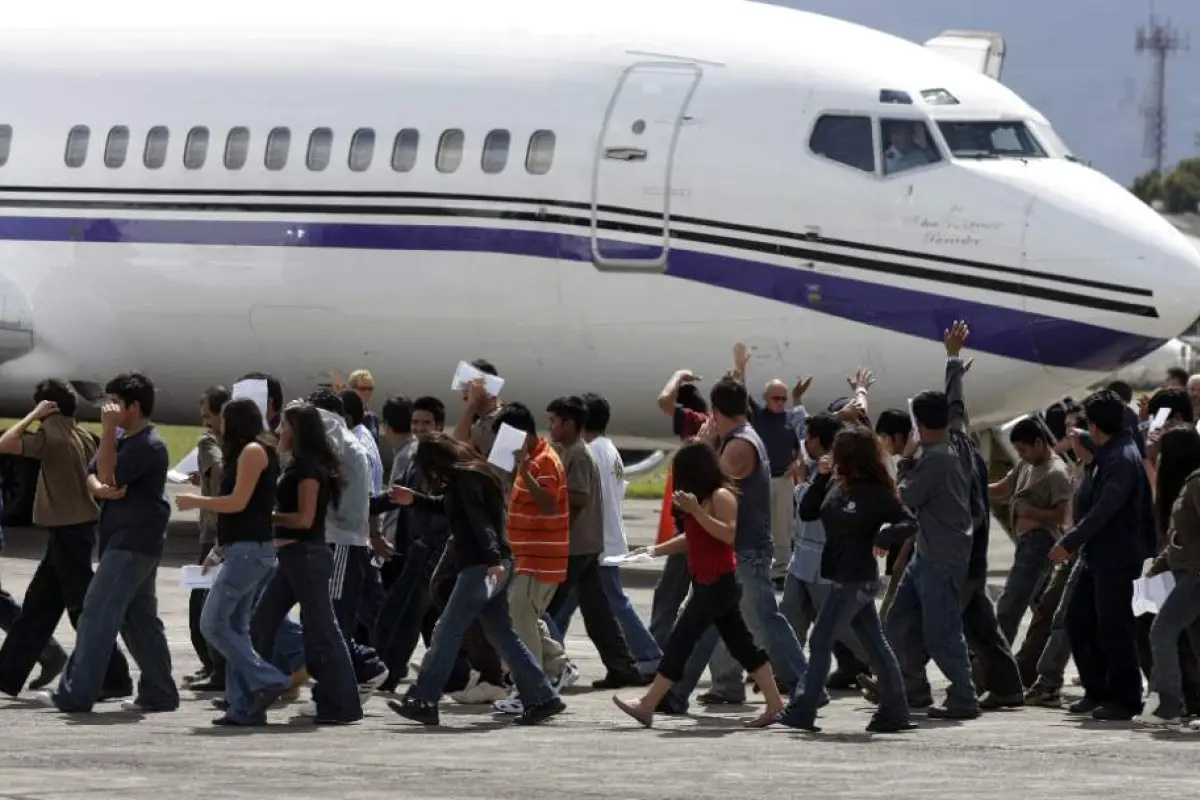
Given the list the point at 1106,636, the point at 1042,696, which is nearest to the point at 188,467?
the point at 1042,696

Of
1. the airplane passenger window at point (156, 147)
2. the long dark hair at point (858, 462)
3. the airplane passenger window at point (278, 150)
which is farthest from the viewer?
the airplane passenger window at point (156, 147)

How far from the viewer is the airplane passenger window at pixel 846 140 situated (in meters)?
21.6

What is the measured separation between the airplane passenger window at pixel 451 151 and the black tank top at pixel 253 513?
905 cm

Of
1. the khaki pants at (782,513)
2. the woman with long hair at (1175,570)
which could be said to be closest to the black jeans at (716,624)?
the woman with long hair at (1175,570)

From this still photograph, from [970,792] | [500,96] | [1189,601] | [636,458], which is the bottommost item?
[970,792]

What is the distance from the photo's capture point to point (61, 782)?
11.4 m

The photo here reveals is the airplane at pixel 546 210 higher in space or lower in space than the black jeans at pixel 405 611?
higher

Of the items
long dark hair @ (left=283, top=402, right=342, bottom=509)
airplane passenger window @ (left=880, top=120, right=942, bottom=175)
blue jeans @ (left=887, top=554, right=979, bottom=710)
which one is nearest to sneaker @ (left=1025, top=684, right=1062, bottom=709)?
blue jeans @ (left=887, top=554, right=979, bottom=710)

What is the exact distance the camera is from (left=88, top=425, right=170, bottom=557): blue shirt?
A: 1397cm

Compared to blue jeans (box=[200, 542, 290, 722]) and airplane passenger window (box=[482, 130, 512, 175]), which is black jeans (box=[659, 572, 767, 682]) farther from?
airplane passenger window (box=[482, 130, 512, 175])

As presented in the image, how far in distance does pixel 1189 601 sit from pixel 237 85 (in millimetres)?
11983

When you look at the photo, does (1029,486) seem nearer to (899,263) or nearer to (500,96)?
(899,263)

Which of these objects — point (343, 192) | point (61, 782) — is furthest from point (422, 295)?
point (61, 782)

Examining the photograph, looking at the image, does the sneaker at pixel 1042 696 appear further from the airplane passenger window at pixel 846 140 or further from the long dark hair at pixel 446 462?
the airplane passenger window at pixel 846 140
